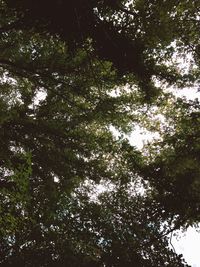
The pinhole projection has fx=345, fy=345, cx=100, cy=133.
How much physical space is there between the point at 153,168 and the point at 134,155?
278cm

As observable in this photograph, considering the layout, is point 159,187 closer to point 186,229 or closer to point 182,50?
point 186,229

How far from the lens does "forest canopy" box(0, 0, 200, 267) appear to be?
7113 millimetres

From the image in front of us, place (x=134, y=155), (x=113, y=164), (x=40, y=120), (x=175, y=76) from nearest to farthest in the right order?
(x=134, y=155) → (x=175, y=76) → (x=40, y=120) → (x=113, y=164)

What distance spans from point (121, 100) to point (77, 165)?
3.18 metres

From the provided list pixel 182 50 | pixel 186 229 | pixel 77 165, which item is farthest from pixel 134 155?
pixel 186 229

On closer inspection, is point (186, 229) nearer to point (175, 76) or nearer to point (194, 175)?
point (194, 175)

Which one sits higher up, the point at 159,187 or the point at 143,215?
the point at 159,187

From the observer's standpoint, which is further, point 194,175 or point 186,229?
point 186,229

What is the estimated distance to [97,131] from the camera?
44.5ft

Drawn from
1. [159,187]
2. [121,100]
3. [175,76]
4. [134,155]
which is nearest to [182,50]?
[175,76]


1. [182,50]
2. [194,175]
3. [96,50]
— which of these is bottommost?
[96,50]

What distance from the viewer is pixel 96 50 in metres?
7.93

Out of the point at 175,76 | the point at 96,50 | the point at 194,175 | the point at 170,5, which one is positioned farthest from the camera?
the point at 194,175

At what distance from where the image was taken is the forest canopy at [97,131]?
7113mm
